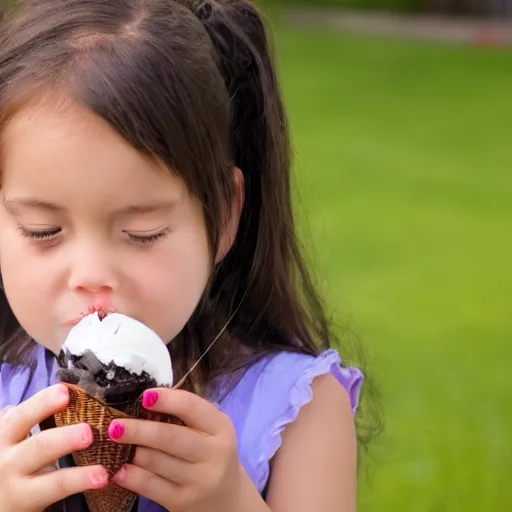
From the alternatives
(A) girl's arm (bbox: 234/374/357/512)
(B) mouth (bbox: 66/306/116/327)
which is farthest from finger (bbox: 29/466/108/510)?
(A) girl's arm (bbox: 234/374/357/512)

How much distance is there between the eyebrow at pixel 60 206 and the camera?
2.23 m

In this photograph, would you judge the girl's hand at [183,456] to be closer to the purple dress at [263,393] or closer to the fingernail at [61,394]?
the fingernail at [61,394]

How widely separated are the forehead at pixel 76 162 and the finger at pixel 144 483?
0.46m

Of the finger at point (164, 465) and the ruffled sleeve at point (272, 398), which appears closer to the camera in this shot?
the finger at point (164, 465)

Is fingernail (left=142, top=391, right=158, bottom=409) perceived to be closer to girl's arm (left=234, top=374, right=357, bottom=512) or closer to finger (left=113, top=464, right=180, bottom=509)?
finger (left=113, top=464, right=180, bottom=509)

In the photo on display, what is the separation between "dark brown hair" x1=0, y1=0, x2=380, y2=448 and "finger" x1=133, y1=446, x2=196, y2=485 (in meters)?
0.48

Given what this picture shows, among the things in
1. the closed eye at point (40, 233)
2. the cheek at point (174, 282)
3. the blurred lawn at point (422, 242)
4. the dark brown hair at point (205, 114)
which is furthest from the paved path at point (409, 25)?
the closed eye at point (40, 233)

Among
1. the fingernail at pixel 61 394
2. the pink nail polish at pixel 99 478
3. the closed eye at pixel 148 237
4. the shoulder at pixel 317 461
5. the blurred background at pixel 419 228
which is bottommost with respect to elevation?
the blurred background at pixel 419 228

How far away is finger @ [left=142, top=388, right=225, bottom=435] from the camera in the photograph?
6.73ft

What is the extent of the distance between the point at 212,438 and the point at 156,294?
0.28 m

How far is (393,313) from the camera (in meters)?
6.26

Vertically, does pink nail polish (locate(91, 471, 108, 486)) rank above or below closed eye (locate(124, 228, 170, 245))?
below

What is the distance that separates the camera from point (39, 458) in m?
2.10

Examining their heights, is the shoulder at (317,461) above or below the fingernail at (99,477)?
below
